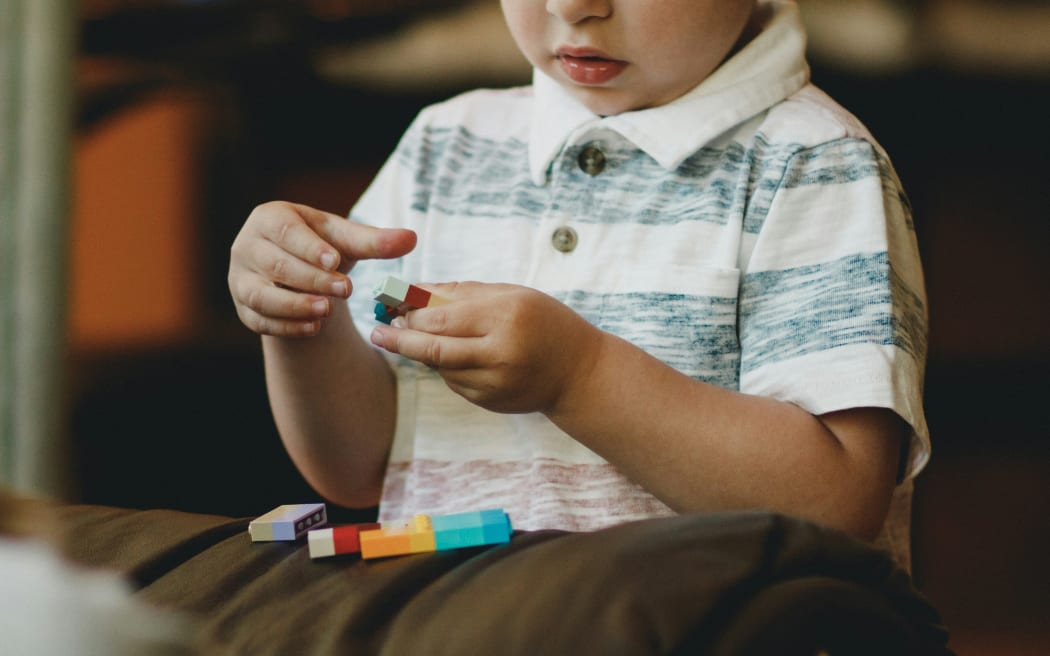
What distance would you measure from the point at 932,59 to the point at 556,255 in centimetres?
54

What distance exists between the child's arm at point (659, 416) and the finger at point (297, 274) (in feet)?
0.17

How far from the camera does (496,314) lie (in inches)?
20.9

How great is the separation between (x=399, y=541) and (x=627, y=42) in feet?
1.13

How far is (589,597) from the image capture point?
0.30 meters

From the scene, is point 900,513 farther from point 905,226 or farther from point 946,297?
point 946,297

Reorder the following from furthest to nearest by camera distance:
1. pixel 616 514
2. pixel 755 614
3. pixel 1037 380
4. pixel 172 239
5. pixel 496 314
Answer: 1. pixel 172 239
2. pixel 1037 380
3. pixel 616 514
4. pixel 496 314
5. pixel 755 614

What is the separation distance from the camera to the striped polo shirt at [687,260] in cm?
59

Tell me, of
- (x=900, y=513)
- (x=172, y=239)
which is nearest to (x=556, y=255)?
(x=900, y=513)

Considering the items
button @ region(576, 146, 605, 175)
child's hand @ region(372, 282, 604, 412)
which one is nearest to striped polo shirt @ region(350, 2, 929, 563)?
button @ region(576, 146, 605, 175)

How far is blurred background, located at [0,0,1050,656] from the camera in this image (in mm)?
976

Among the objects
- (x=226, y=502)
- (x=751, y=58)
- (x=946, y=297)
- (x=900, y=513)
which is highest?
(x=751, y=58)

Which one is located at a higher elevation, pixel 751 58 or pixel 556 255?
pixel 751 58

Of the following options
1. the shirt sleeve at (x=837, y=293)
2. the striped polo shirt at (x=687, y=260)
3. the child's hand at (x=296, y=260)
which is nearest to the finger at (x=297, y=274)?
the child's hand at (x=296, y=260)

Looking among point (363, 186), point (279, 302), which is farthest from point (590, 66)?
point (363, 186)
